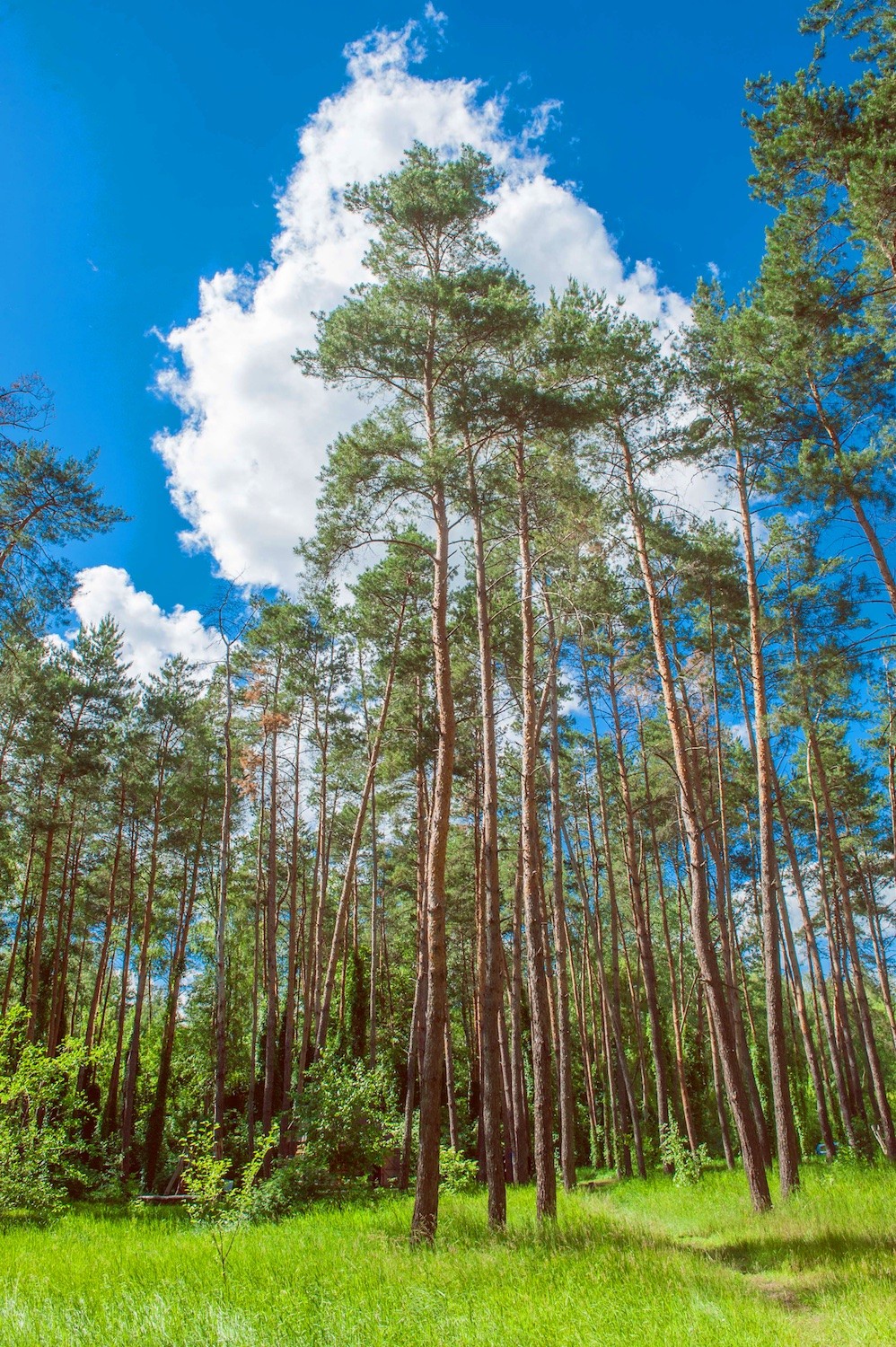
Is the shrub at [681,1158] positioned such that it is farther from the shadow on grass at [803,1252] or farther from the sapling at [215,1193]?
the sapling at [215,1193]

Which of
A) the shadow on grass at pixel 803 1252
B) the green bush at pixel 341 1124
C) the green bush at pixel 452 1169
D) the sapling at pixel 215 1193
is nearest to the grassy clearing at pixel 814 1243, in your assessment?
the shadow on grass at pixel 803 1252

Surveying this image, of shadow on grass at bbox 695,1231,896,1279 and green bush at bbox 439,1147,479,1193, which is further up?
shadow on grass at bbox 695,1231,896,1279

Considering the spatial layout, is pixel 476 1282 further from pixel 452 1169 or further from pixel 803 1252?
pixel 452 1169

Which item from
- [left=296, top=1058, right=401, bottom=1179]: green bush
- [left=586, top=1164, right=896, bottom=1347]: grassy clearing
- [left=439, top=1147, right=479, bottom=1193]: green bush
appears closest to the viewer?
[left=586, top=1164, right=896, bottom=1347]: grassy clearing

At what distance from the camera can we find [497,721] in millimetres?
14102

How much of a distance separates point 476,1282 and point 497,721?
357 inches

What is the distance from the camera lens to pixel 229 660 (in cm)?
1647

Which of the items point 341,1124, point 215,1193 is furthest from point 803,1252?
point 341,1124

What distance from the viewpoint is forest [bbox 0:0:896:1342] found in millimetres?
9500

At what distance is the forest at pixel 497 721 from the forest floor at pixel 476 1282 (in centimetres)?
93

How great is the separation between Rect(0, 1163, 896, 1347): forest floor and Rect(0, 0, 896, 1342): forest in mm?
932

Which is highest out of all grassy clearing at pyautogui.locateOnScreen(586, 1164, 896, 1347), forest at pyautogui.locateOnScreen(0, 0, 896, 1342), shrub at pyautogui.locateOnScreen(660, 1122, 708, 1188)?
forest at pyautogui.locateOnScreen(0, 0, 896, 1342)

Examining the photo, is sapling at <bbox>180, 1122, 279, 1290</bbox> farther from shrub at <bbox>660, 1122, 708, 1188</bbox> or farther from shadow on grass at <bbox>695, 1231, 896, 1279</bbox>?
shrub at <bbox>660, 1122, 708, 1188</bbox>

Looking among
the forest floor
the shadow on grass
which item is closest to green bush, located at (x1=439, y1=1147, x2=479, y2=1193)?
the forest floor
